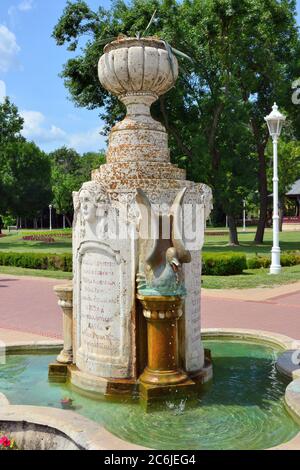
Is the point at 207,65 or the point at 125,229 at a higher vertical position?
the point at 207,65

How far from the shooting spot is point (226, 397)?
5.59 metres

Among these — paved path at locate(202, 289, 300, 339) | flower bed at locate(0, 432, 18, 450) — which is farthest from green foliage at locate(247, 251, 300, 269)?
flower bed at locate(0, 432, 18, 450)

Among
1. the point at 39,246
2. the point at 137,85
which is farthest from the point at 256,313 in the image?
the point at 39,246

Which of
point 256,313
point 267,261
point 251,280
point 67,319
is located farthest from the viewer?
point 267,261

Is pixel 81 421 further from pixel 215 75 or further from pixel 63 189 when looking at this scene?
pixel 63 189

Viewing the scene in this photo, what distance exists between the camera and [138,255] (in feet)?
18.3

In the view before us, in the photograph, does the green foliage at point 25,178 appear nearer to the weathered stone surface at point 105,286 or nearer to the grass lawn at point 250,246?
the grass lawn at point 250,246

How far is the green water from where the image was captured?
447cm

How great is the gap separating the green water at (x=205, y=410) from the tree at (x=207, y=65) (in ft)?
77.2

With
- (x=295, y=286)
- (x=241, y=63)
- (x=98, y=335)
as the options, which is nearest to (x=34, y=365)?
(x=98, y=335)

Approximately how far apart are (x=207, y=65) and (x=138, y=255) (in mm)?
27424

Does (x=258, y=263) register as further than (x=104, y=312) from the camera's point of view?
Yes

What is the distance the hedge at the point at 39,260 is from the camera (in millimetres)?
22281

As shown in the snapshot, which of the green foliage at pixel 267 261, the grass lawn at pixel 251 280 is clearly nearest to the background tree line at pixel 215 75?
the green foliage at pixel 267 261
